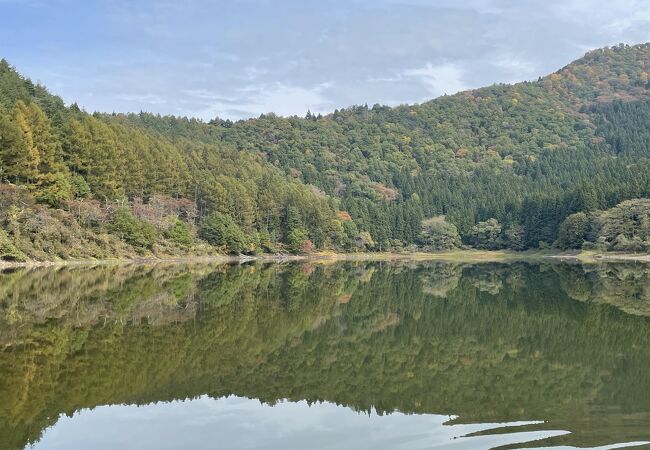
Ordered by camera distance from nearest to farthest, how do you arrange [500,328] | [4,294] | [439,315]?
[500,328], [439,315], [4,294]

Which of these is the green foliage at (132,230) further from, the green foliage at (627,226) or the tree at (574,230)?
the tree at (574,230)

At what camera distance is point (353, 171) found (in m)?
138

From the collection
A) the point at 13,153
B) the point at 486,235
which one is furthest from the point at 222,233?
the point at 486,235

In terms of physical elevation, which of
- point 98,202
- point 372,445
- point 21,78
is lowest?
point 372,445

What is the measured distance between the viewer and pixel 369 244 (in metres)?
102

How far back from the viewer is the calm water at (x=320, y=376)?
326 inches

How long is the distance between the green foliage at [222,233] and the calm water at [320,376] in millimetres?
52061

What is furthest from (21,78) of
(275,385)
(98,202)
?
(275,385)

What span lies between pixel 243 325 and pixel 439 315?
6.57 m

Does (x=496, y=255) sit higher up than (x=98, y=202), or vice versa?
(x=98, y=202)

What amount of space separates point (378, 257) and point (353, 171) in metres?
44.1

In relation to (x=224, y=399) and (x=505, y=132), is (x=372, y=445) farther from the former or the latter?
(x=505, y=132)

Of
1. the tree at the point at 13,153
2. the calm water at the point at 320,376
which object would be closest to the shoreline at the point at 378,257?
the tree at the point at 13,153

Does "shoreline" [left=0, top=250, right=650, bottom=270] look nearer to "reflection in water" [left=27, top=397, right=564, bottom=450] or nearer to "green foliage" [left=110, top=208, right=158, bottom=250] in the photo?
"green foliage" [left=110, top=208, right=158, bottom=250]
